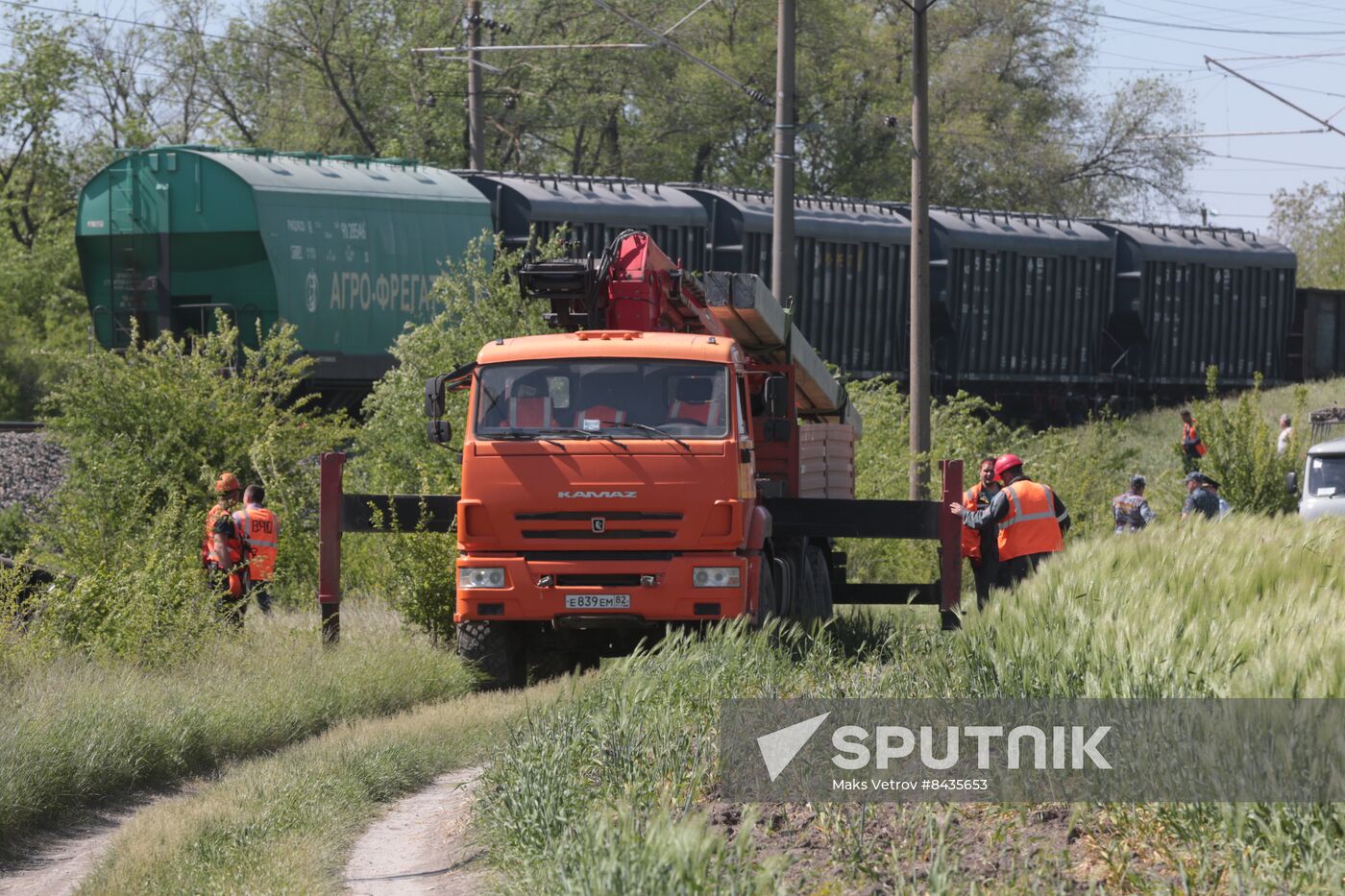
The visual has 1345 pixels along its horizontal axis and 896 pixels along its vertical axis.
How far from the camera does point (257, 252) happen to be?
84.0 feet

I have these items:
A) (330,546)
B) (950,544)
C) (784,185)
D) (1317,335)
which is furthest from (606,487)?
(1317,335)

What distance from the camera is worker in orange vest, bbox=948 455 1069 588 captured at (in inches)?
549

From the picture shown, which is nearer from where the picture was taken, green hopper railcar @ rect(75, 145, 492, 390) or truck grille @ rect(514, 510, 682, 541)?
truck grille @ rect(514, 510, 682, 541)

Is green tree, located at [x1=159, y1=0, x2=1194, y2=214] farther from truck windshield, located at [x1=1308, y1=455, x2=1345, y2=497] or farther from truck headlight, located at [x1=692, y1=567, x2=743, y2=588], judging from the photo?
truck headlight, located at [x1=692, y1=567, x2=743, y2=588]

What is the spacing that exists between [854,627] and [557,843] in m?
8.99

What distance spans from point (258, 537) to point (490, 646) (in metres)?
3.15

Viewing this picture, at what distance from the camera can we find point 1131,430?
125 ft

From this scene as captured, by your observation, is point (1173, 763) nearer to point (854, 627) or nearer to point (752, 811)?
point (752, 811)

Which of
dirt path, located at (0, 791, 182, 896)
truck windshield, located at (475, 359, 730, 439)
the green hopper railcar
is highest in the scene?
the green hopper railcar

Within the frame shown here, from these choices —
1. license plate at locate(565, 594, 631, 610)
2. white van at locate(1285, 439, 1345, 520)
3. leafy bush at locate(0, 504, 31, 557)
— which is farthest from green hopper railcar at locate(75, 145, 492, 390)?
license plate at locate(565, 594, 631, 610)

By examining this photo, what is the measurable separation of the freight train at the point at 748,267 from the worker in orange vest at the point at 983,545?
6795 mm

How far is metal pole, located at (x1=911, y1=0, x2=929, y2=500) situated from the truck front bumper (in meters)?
9.53

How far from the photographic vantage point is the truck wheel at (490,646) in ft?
42.2

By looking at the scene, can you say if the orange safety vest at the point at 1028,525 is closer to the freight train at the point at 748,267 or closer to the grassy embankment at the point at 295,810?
the grassy embankment at the point at 295,810
